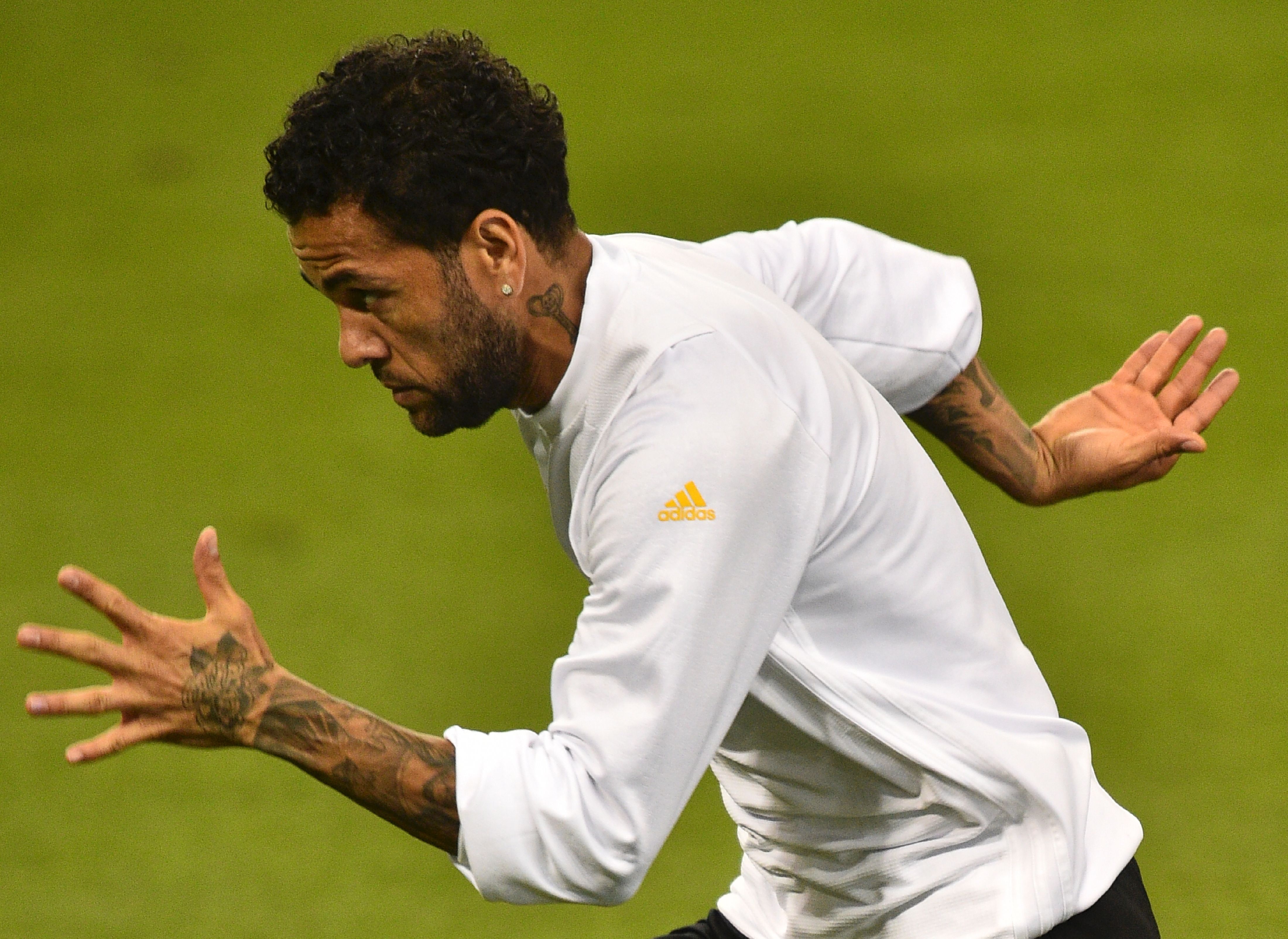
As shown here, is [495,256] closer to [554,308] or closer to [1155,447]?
[554,308]

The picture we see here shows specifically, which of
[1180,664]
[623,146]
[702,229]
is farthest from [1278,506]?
[623,146]

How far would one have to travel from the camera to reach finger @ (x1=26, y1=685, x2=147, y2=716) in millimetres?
1607

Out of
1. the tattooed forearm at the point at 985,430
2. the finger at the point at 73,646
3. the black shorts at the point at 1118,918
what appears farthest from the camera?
the tattooed forearm at the point at 985,430

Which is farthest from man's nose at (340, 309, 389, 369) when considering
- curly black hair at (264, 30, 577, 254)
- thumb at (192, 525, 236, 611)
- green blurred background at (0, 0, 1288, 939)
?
green blurred background at (0, 0, 1288, 939)

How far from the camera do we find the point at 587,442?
1.81 metres

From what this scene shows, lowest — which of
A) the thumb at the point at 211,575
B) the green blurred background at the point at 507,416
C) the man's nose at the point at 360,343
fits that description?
the green blurred background at the point at 507,416

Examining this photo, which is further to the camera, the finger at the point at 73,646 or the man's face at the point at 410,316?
the man's face at the point at 410,316

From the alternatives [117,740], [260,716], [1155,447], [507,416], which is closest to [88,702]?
[117,740]

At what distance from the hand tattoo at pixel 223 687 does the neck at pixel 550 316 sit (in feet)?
1.42

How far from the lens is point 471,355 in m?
1.83

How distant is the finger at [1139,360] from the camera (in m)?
2.49

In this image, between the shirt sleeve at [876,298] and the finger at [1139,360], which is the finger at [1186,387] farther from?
the shirt sleeve at [876,298]

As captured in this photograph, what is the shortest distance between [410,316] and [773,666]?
0.53 m

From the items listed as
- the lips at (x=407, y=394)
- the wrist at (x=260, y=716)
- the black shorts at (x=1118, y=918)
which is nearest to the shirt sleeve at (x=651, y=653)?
the wrist at (x=260, y=716)
